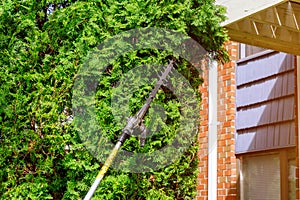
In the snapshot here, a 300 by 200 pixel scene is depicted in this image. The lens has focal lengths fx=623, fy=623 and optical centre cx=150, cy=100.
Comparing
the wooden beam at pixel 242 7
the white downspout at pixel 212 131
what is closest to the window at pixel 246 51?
the white downspout at pixel 212 131

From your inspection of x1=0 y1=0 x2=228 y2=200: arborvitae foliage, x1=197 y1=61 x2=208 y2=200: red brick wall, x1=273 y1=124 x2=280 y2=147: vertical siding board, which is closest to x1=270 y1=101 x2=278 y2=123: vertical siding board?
x1=273 y1=124 x2=280 y2=147: vertical siding board

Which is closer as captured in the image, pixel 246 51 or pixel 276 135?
pixel 276 135

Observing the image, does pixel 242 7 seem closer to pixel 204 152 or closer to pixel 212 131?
pixel 212 131

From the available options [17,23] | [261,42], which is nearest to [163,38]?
[17,23]

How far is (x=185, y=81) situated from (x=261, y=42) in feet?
6.54

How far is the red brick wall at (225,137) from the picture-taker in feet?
27.5

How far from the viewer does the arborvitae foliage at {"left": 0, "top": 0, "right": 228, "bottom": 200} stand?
4719mm

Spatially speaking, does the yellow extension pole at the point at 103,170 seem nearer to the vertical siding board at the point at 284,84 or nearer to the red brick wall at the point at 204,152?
the vertical siding board at the point at 284,84

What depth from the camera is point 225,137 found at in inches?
335

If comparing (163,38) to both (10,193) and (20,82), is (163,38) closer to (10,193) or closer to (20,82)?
(20,82)

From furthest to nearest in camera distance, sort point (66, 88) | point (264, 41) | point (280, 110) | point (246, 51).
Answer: point (246, 51) < point (280, 110) < point (264, 41) < point (66, 88)

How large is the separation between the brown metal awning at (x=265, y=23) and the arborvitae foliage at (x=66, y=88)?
0.77 metres

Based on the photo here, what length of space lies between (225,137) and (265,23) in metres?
2.69

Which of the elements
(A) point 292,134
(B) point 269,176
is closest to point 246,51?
(A) point 292,134
